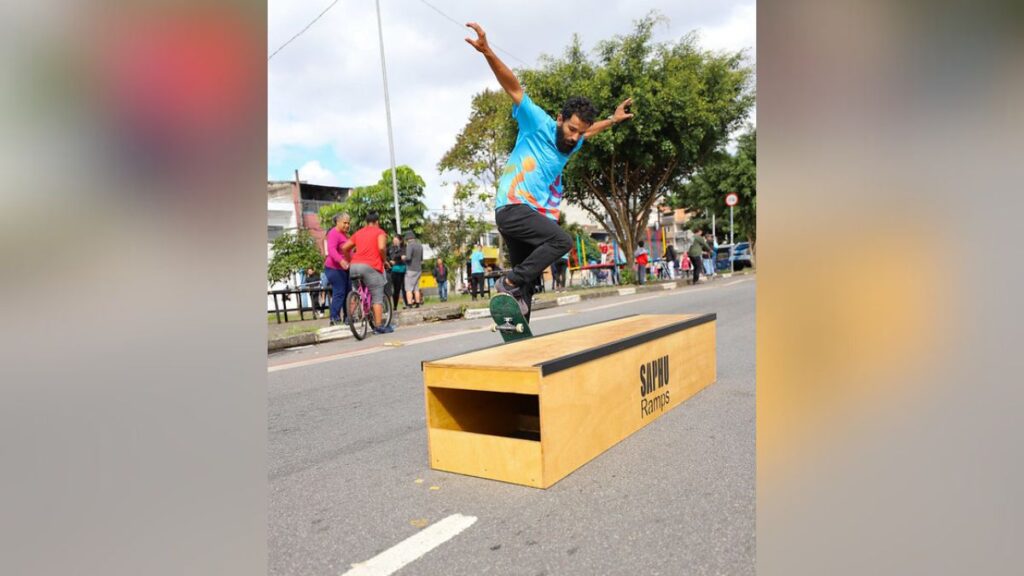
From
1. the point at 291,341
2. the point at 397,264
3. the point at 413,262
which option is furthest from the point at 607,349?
the point at 413,262

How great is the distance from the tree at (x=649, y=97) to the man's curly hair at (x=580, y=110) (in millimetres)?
15608

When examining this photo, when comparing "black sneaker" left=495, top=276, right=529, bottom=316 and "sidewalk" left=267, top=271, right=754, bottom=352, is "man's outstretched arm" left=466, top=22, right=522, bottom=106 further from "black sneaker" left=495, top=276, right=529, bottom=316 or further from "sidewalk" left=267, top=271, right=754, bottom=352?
"sidewalk" left=267, top=271, right=754, bottom=352

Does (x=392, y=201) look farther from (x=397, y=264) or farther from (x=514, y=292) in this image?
(x=514, y=292)

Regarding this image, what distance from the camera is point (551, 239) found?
4512 millimetres

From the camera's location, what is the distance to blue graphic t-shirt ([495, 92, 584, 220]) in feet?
14.2

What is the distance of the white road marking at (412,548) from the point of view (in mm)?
2029

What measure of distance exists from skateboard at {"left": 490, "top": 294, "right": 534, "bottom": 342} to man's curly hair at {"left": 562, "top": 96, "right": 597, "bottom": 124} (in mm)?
1333

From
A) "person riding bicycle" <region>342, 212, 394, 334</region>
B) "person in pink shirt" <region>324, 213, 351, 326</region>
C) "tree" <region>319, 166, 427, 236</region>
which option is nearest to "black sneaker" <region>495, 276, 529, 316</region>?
"person riding bicycle" <region>342, 212, 394, 334</region>

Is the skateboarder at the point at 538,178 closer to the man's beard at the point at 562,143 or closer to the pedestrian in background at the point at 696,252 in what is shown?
the man's beard at the point at 562,143

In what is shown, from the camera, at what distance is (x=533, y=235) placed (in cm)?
452

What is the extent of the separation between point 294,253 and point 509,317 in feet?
82.0
